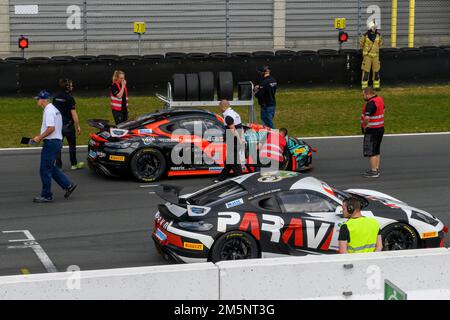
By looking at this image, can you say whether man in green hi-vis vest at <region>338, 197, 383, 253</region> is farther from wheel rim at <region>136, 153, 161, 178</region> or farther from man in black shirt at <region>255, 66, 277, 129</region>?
man in black shirt at <region>255, 66, 277, 129</region>

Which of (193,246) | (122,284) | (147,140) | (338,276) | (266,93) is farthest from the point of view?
(266,93)

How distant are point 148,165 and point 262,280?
8086mm

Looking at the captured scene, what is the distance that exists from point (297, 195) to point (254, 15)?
65.4 ft

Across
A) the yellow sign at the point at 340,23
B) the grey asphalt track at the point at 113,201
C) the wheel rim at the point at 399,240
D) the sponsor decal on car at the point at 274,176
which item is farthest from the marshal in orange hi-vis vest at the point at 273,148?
the yellow sign at the point at 340,23

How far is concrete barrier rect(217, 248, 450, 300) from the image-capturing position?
Answer: 27.6 ft

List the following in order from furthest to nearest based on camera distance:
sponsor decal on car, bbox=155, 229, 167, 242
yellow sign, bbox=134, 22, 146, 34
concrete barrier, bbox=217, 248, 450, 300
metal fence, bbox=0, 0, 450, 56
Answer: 1. metal fence, bbox=0, 0, 450, 56
2. yellow sign, bbox=134, 22, 146, 34
3. sponsor decal on car, bbox=155, 229, 167, 242
4. concrete barrier, bbox=217, 248, 450, 300

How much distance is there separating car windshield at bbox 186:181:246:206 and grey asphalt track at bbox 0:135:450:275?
93 cm

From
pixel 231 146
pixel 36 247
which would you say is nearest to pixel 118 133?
pixel 231 146

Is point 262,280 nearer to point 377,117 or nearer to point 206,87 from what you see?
point 377,117

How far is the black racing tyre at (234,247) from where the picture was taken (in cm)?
A: 1117

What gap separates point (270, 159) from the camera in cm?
1662

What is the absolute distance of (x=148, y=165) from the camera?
53.5 ft

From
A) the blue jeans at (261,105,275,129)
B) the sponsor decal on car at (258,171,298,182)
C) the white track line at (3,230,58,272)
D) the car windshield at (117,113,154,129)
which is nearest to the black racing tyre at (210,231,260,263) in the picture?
the sponsor decal on car at (258,171,298,182)

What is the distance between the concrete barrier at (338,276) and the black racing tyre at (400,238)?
2618 mm
